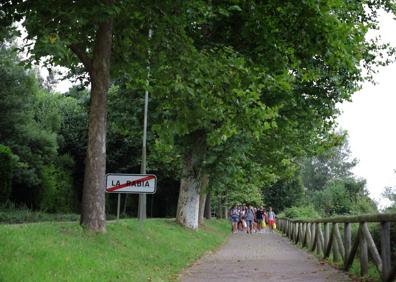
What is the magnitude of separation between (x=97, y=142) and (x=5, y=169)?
59.6 ft

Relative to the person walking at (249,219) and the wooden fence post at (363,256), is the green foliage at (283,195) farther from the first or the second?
the wooden fence post at (363,256)

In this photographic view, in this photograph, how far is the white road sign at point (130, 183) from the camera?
13359 mm

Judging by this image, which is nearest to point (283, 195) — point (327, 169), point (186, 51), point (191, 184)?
point (327, 169)

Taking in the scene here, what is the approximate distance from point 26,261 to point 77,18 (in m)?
4.59

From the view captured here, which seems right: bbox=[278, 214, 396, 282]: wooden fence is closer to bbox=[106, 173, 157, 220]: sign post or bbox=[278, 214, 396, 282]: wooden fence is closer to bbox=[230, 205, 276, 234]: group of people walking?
bbox=[106, 173, 157, 220]: sign post

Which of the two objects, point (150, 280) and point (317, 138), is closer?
point (150, 280)

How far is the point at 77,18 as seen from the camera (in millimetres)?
9969

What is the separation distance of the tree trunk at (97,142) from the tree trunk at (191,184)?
1047 centimetres

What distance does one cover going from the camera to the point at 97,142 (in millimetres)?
11578

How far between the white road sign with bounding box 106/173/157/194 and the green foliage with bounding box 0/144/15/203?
15.7 meters

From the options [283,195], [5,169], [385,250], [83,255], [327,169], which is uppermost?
[327,169]

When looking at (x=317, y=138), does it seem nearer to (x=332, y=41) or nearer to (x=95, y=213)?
(x=332, y=41)

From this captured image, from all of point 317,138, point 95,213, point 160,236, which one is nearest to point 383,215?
Result: point 95,213

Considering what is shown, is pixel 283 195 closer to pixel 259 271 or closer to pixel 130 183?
pixel 130 183
